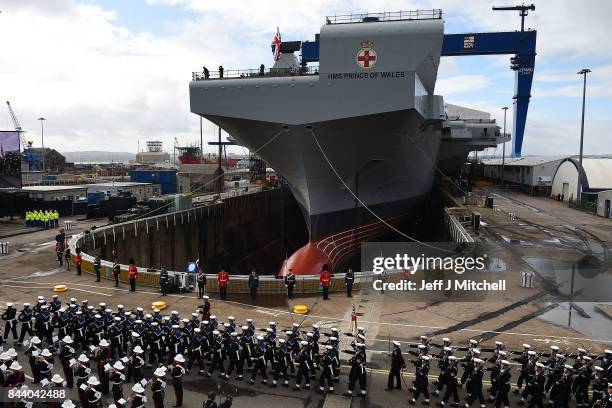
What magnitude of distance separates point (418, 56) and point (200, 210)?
19.7 metres

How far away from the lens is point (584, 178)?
3522 cm

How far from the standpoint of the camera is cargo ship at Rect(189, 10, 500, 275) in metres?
16.9

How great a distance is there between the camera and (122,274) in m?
16.8

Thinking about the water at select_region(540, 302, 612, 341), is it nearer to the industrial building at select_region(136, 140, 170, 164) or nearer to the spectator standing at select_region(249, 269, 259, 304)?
the spectator standing at select_region(249, 269, 259, 304)

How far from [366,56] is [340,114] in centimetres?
241

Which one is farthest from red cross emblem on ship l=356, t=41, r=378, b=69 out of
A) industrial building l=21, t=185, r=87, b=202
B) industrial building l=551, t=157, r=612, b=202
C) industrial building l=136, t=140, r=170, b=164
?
industrial building l=136, t=140, r=170, b=164

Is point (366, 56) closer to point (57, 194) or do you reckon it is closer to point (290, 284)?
point (290, 284)

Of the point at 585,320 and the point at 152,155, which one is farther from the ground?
the point at 152,155

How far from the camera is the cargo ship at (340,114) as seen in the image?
55.5ft

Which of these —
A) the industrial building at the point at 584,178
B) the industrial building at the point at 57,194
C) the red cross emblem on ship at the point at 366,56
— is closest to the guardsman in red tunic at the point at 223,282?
the red cross emblem on ship at the point at 366,56

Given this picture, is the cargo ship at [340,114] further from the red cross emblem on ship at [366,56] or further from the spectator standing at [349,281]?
the spectator standing at [349,281]

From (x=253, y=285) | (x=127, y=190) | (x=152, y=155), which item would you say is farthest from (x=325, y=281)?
(x=152, y=155)

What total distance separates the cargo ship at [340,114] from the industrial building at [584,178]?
761 inches

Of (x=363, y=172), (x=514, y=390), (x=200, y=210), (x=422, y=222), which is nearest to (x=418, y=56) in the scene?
(x=363, y=172)
